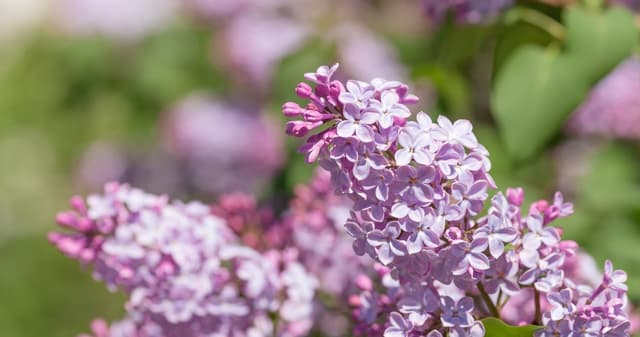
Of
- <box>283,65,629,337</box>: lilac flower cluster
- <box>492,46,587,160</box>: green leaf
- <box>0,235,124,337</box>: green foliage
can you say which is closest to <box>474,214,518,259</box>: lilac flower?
<box>283,65,629,337</box>: lilac flower cluster

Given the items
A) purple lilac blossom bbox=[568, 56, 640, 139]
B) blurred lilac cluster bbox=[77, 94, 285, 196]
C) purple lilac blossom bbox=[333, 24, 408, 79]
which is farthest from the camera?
blurred lilac cluster bbox=[77, 94, 285, 196]

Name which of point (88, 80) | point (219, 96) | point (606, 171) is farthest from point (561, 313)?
point (88, 80)

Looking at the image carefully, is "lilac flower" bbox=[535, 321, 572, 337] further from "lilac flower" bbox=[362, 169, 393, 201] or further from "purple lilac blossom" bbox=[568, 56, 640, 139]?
"purple lilac blossom" bbox=[568, 56, 640, 139]

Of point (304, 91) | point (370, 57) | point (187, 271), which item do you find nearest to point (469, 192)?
point (304, 91)

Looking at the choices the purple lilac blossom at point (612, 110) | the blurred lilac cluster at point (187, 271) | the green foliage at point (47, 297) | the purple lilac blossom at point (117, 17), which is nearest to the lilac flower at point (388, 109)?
the blurred lilac cluster at point (187, 271)

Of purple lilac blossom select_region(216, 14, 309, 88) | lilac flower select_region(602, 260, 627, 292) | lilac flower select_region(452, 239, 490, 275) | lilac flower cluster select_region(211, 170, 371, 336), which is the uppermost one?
purple lilac blossom select_region(216, 14, 309, 88)

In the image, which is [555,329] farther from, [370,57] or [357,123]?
[370,57]
